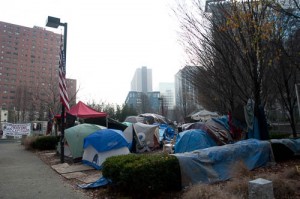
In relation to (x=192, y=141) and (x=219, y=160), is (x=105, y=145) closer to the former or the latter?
(x=192, y=141)

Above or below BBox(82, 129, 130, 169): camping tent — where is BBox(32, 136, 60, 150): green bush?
below

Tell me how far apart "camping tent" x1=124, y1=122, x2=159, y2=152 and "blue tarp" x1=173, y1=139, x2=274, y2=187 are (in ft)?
25.0

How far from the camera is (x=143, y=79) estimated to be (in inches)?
4016

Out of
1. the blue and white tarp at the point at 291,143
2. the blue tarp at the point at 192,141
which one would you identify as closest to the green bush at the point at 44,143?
the blue tarp at the point at 192,141

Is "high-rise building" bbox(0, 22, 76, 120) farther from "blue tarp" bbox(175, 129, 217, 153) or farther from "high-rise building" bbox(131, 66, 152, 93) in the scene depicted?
"blue tarp" bbox(175, 129, 217, 153)

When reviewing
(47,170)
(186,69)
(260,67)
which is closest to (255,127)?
(260,67)

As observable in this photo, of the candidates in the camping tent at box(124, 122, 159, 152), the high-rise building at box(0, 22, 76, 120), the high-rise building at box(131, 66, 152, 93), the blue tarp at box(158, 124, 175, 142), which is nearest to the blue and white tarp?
the camping tent at box(124, 122, 159, 152)

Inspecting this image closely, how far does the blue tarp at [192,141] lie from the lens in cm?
995

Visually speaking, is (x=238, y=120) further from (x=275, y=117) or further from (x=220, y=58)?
(x=275, y=117)

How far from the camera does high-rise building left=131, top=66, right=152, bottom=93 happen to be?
328ft

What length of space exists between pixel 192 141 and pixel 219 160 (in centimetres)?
324

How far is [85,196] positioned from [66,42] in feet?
26.8

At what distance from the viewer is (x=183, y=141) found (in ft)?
33.6

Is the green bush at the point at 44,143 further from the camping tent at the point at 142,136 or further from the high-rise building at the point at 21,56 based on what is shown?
the high-rise building at the point at 21,56
